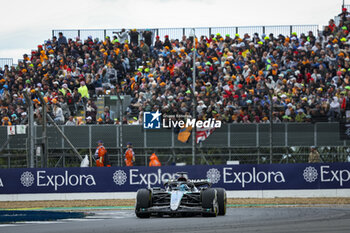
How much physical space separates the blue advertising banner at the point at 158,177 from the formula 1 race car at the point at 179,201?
23.8 feet

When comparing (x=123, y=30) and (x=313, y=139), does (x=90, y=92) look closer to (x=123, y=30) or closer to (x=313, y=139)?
(x=123, y=30)

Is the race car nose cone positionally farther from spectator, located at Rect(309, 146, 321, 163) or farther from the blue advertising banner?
spectator, located at Rect(309, 146, 321, 163)

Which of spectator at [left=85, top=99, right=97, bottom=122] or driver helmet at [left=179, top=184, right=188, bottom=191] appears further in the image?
spectator at [left=85, top=99, right=97, bottom=122]

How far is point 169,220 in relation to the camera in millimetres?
13953

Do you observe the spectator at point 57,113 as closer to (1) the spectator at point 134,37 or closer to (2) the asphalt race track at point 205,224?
(1) the spectator at point 134,37

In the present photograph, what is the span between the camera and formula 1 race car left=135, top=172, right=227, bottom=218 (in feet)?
47.4

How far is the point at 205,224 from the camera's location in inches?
504

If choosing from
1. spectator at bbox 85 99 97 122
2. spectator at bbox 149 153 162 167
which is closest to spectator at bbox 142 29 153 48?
spectator at bbox 85 99 97 122

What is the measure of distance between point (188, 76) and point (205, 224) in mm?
17406

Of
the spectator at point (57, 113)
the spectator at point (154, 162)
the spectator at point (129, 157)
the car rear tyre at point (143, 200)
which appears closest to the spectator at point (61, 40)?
the spectator at point (57, 113)

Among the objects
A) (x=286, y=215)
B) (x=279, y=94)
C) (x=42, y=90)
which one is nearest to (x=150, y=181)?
(x=279, y=94)

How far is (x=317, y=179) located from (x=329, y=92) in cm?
→ 469

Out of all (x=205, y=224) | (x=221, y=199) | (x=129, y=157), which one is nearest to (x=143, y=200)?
(x=221, y=199)

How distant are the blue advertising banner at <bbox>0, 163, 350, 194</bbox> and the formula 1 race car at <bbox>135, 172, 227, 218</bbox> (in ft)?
23.8
